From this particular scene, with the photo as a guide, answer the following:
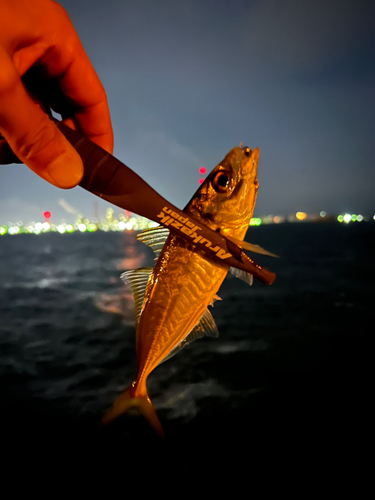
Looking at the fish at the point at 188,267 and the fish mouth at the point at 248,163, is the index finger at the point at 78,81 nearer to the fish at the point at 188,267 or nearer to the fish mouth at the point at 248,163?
the fish at the point at 188,267

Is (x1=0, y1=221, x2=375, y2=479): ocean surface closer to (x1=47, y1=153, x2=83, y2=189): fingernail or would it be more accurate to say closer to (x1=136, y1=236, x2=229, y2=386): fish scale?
(x1=136, y1=236, x2=229, y2=386): fish scale

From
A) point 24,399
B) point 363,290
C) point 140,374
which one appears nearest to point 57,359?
point 24,399

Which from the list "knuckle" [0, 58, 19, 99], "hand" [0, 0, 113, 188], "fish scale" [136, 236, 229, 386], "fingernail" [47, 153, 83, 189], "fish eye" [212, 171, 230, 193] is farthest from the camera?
"fish eye" [212, 171, 230, 193]

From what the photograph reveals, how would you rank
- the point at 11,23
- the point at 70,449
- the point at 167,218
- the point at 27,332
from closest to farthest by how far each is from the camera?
the point at 11,23 → the point at 167,218 → the point at 70,449 → the point at 27,332

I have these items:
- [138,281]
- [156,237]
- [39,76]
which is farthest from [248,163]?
[39,76]

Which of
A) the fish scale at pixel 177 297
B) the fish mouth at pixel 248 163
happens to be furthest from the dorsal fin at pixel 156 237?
the fish mouth at pixel 248 163

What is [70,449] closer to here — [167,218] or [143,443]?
[143,443]

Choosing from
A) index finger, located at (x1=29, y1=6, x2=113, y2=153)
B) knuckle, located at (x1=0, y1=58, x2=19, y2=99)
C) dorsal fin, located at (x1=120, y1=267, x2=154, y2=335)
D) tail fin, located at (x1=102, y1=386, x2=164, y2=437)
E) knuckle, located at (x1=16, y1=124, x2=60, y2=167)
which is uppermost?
index finger, located at (x1=29, y1=6, x2=113, y2=153)

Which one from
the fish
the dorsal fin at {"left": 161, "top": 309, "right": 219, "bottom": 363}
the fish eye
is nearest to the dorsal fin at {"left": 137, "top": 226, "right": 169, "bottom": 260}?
the fish
